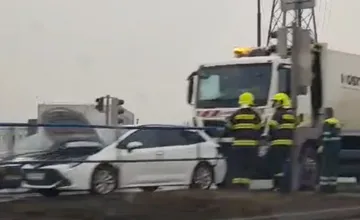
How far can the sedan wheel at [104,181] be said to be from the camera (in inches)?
650

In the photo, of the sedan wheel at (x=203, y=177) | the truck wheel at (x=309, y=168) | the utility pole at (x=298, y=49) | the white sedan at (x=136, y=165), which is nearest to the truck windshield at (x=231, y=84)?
the white sedan at (x=136, y=165)

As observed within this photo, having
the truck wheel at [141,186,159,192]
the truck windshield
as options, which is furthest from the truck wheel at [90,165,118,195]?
the truck windshield

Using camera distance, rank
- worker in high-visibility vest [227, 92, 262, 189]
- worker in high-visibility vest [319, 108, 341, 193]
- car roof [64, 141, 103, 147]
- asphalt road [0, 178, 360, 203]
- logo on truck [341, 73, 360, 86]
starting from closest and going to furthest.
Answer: asphalt road [0, 178, 360, 203] → car roof [64, 141, 103, 147] → worker in high-visibility vest [227, 92, 262, 189] → worker in high-visibility vest [319, 108, 341, 193] → logo on truck [341, 73, 360, 86]

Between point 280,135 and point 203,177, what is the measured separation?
272 cm

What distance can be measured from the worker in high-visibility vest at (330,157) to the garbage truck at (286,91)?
97cm

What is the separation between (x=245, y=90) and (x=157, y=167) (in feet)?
10.3

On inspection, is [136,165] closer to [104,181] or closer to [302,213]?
[104,181]

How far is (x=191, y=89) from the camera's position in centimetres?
2081

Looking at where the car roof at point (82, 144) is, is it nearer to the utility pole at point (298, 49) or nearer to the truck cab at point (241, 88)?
the utility pole at point (298, 49)

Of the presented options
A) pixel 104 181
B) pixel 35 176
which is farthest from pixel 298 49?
pixel 35 176

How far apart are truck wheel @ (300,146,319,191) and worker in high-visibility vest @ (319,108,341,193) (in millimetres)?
1024

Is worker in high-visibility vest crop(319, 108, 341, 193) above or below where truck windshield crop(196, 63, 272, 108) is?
below

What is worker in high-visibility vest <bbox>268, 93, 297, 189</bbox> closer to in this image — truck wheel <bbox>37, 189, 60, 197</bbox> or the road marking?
the road marking

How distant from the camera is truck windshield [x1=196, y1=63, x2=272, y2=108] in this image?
1947 centimetres
